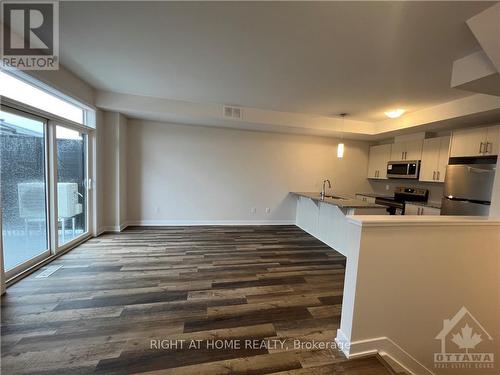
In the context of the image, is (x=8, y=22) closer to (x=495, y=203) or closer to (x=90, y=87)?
(x=90, y=87)

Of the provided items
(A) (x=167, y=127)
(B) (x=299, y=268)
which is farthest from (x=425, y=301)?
(A) (x=167, y=127)

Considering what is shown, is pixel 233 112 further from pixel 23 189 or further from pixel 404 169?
pixel 404 169

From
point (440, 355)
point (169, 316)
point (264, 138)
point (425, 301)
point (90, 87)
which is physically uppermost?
point (90, 87)

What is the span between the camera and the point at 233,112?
4262 mm

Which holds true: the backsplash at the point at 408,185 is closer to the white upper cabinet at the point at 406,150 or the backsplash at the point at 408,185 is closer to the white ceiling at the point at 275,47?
the white upper cabinet at the point at 406,150

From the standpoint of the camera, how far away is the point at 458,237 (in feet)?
6.14

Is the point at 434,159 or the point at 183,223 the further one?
the point at 183,223

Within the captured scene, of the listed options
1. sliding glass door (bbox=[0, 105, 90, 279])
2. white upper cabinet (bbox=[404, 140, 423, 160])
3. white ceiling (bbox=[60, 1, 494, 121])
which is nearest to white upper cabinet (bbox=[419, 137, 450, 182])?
white upper cabinet (bbox=[404, 140, 423, 160])

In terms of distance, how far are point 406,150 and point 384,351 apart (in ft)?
14.7

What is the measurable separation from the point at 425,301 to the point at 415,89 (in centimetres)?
285

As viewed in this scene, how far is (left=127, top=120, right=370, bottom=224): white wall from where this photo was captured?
488 centimetres

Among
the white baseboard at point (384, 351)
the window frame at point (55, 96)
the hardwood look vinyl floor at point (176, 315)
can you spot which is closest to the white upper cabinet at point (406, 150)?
the hardwood look vinyl floor at point (176, 315)

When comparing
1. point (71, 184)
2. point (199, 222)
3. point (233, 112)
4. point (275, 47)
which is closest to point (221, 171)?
point (199, 222)

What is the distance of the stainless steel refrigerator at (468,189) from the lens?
10.5 ft
